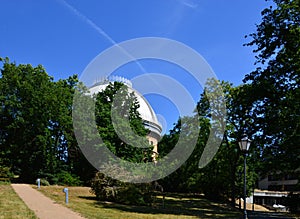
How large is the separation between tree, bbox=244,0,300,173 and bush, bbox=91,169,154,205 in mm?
7669

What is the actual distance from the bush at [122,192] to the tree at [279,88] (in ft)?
25.2

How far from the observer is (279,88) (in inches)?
822

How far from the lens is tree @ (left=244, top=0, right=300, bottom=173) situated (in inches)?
766

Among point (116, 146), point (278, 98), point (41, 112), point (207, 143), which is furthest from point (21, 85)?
point (278, 98)

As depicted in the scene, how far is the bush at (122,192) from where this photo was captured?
20.4m

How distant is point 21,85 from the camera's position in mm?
37219

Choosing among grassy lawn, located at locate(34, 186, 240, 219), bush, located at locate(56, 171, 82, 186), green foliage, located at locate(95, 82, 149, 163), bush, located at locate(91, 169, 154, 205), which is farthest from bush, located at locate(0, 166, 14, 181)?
bush, located at locate(91, 169, 154, 205)

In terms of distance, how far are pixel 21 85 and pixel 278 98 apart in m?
26.8

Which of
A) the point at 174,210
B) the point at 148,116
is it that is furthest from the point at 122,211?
the point at 148,116

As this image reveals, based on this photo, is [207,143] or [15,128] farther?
[15,128]

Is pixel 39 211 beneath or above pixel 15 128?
beneath

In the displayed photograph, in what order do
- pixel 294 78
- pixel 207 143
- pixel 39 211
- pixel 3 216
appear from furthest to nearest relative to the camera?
pixel 207 143, pixel 294 78, pixel 39 211, pixel 3 216

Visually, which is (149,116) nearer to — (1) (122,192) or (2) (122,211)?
(1) (122,192)

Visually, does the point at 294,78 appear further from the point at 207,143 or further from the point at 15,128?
the point at 15,128
